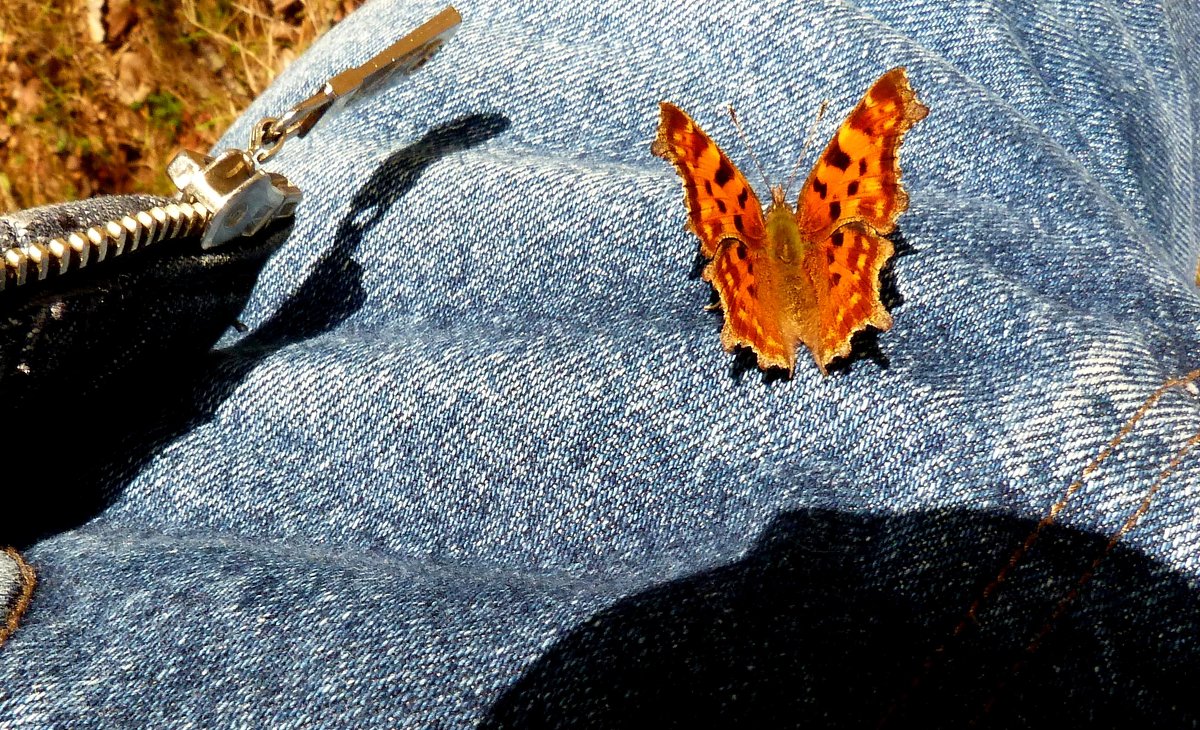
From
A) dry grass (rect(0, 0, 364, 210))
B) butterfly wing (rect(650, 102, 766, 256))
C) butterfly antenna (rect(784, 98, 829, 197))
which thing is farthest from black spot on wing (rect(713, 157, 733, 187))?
dry grass (rect(0, 0, 364, 210))

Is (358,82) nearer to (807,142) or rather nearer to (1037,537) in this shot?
(807,142)

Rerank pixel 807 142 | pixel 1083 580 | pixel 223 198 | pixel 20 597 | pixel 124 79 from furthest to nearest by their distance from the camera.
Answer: pixel 124 79, pixel 807 142, pixel 223 198, pixel 20 597, pixel 1083 580

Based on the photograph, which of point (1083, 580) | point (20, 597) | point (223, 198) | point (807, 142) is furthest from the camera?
point (807, 142)

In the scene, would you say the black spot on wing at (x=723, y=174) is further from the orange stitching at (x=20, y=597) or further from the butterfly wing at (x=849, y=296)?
the orange stitching at (x=20, y=597)

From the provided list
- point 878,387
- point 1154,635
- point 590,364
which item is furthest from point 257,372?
point 1154,635

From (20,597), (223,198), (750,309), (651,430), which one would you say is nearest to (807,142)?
(750,309)

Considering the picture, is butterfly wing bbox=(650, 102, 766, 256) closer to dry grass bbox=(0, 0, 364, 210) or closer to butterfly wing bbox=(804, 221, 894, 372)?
butterfly wing bbox=(804, 221, 894, 372)
